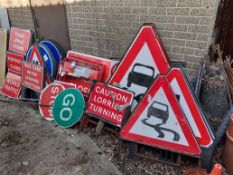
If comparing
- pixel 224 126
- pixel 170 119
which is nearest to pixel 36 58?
pixel 170 119

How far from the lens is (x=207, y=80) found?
2602 mm

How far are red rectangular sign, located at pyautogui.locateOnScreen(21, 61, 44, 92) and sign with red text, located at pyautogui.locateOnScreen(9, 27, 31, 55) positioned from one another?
64cm

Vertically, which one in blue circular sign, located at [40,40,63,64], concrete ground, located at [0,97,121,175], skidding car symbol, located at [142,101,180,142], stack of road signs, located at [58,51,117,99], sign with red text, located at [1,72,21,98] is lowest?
concrete ground, located at [0,97,121,175]

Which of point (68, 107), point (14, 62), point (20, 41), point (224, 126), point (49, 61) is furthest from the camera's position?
point (20, 41)

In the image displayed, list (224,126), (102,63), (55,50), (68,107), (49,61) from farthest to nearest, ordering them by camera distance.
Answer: (55,50)
(49,61)
(102,63)
(68,107)
(224,126)

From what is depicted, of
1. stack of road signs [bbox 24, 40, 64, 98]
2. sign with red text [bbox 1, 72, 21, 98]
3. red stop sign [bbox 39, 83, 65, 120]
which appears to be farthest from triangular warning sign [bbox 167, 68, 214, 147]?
sign with red text [bbox 1, 72, 21, 98]

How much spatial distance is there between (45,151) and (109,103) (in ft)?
3.38

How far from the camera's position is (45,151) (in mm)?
2768

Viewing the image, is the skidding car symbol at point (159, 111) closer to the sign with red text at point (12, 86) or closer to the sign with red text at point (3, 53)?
the sign with red text at point (12, 86)

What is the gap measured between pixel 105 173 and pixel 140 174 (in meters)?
0.39

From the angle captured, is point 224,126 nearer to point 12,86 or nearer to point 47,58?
point 47,58

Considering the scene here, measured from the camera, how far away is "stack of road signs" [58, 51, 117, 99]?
3.28 metres

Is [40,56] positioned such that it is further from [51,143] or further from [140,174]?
[140,174]

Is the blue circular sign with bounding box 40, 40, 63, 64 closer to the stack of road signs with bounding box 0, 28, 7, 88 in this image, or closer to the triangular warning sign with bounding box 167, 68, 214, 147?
the stack of road signs with bounding box 0, 28, 7, 88
